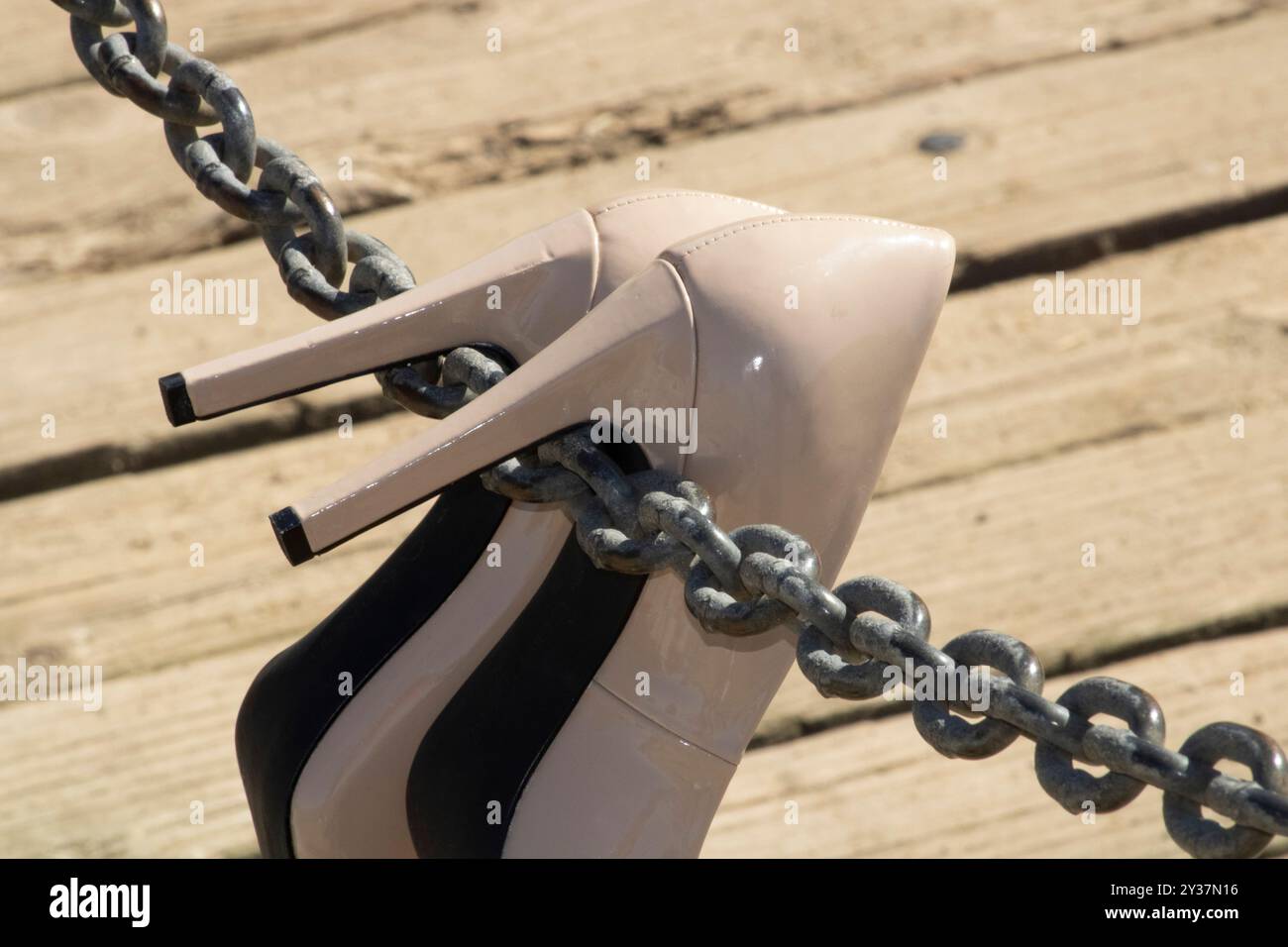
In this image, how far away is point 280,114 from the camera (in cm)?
157

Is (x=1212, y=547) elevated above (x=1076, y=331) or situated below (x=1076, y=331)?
below

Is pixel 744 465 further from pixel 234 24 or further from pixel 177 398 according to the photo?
pixel 234 24

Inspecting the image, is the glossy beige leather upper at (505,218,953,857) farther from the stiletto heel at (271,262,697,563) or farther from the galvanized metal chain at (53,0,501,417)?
the galvanized metal chain at (53,0,501,417)

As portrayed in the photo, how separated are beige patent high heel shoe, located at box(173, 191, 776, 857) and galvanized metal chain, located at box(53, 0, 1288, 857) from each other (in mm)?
45

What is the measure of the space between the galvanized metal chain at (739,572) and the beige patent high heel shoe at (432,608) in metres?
0.04

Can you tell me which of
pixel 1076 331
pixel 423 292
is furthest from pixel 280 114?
pixel 423 292

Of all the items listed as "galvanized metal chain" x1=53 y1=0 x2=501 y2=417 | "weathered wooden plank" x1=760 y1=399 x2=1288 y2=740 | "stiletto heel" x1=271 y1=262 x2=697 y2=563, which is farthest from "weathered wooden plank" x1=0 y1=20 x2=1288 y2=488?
"stiletto heel" x1=271 y1=262 x2=697 y2=563

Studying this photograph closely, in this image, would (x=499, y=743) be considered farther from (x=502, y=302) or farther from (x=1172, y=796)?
(x=1172, y=796)

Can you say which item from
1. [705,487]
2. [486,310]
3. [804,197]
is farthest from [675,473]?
[804,197]

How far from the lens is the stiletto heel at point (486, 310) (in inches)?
29.3

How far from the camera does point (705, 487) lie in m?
0.73

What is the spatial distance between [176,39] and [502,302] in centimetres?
102

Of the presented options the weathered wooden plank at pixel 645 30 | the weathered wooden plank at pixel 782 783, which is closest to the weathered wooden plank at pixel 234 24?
the weathered wooden plank at pixel 645 30

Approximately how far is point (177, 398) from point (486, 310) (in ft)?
0.48
